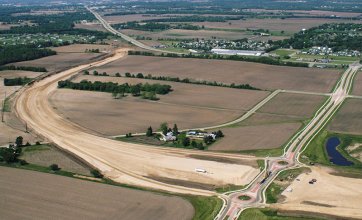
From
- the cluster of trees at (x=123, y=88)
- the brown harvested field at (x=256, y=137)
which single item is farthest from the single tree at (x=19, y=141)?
the cluster of trees at (x=123, y=88)

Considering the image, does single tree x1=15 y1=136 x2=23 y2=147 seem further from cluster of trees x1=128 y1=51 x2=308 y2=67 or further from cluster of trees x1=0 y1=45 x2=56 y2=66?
cluster of trees x1=128 y1=51 x2=308 y2=67

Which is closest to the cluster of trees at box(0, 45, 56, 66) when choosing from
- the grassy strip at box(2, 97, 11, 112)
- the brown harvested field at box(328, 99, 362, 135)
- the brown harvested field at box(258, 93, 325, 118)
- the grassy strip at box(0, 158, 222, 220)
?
the grassy strip at box(2, 97, 11, 112)

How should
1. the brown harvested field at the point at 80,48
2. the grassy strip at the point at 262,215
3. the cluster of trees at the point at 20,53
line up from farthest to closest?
1. the brown harvested field at the point at 80,48
2. the cluster of trees at the point at 20,53
3. the grassy strip at the point at 262,215

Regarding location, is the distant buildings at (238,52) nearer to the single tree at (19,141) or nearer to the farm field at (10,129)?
the farm field at (10,129)

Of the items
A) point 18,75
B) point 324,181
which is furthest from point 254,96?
point 18,75

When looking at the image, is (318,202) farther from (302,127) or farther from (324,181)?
(302,127)

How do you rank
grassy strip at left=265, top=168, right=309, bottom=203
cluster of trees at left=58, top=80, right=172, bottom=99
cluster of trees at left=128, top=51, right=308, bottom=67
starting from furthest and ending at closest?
cluster of trees at left=128, top=51, right=308, bottom=67
cluster of trees at left=58, top=80, right=172, bottom=99
grassy strip at left=265, top=168, right=309, bottom=203
